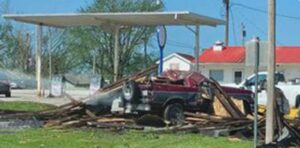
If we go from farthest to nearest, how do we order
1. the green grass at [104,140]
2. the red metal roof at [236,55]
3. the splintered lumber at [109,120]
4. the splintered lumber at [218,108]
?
the red metal roof at [236,55]
the splintered lumber at [218,108]
the splintered lumber at [109,120]
the green grass at [104,140]

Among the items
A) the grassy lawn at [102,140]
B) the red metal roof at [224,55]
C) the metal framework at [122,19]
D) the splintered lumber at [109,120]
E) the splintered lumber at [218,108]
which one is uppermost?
the metal framework at [122,19]

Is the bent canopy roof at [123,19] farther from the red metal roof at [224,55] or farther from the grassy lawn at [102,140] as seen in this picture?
the red metal roof at [224,55]

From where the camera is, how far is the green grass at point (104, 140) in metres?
17.8

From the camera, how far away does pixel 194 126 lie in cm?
2186

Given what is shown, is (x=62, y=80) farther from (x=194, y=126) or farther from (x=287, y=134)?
(x=287, y=134)

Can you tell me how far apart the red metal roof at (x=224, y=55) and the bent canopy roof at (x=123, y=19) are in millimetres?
21895

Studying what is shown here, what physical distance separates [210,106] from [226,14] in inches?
2127

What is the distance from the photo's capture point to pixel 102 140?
19.2m

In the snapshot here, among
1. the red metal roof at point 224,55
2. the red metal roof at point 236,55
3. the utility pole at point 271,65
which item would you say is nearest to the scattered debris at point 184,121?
the utility pole at point 271,65

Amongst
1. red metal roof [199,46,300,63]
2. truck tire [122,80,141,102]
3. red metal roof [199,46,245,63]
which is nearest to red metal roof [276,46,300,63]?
red metal roof [199,46,300,63]

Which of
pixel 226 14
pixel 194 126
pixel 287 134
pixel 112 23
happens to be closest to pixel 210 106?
pixel 194 126

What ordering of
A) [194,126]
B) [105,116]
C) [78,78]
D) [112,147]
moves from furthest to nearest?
1. [78,78]
2. [105,116]
3. [194,126]
4. [112,147]

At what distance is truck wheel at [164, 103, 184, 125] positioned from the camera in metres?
23.9

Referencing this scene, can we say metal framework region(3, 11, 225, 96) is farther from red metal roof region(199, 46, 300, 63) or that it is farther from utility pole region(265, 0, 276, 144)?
red metal roof region(199, 46, 300, 63)
